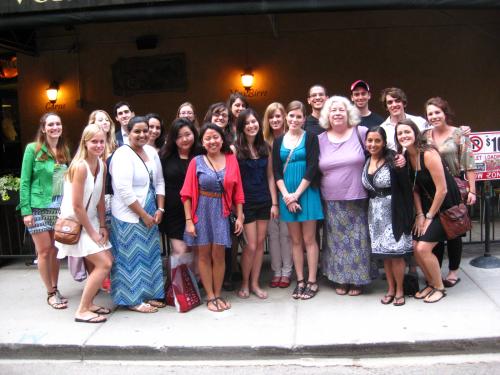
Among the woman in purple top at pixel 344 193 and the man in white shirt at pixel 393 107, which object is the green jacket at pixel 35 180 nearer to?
the woman in purple top at pixel 344 193

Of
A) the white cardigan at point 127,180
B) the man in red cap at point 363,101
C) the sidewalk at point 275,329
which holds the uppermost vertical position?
the man in red cap at point 363,101

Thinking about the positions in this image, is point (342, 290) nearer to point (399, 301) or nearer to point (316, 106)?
point (399, 301)

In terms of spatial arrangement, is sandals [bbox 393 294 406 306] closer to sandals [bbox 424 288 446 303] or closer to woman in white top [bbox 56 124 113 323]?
sandals [bbox 424 288 446 303]

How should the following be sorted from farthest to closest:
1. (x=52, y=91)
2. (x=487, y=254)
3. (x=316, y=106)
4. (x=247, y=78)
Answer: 1. (x=52, y=91)
2. (x=247, y=78)
3. (x=487, y=254)
4. (x=316, y=106)

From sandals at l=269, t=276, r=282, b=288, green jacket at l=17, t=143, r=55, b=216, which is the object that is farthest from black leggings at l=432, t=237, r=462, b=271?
green jacket at l=17, t=143, r=55, b=216

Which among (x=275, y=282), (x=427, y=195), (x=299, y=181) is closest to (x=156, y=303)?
(x=275, y=282)

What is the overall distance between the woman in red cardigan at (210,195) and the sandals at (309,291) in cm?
93

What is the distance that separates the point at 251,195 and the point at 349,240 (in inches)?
39.7

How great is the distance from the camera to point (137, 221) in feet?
16.2

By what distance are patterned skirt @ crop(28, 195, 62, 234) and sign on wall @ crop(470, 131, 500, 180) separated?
4311mm

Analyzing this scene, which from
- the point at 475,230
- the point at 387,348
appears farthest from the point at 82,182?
the point at 475,230

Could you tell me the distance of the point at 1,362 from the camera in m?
4.46

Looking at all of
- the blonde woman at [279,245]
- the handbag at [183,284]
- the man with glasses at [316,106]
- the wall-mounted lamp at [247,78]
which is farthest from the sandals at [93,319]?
the wall-mounted lamp at [247,78]

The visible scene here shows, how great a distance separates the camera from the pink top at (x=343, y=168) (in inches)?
195
